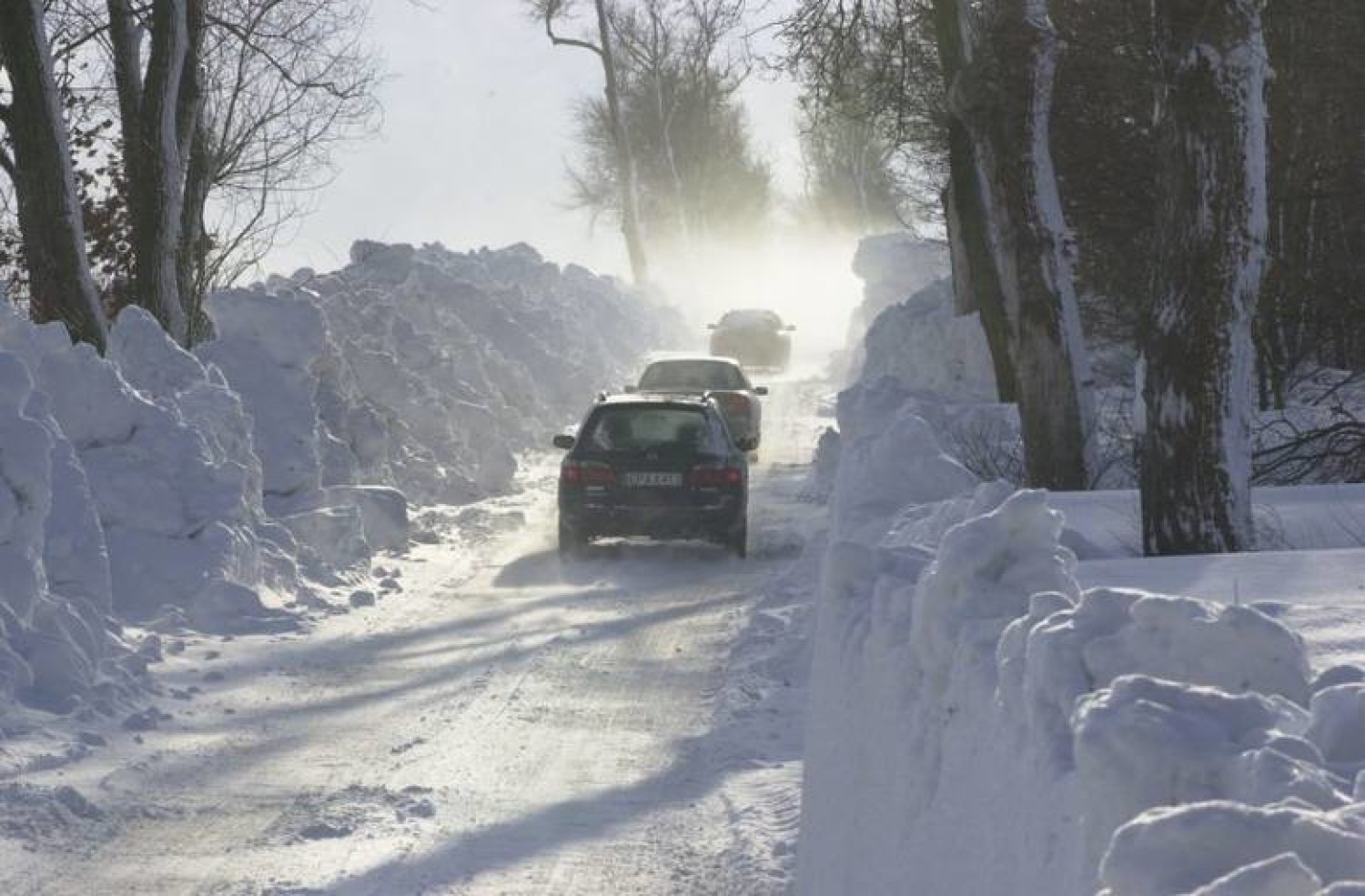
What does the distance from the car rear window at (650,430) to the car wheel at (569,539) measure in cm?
73

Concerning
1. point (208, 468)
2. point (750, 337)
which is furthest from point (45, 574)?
point (750, 337)

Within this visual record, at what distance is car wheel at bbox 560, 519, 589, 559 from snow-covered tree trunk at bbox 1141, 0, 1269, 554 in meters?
7.50

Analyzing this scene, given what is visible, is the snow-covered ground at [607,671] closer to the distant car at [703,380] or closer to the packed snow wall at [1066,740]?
the packed snow wall at [1066,740]

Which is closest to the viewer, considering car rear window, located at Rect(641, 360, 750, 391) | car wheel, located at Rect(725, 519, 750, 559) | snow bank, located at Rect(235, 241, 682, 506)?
car wheel, located at Rect(725, 519, 750, 559)

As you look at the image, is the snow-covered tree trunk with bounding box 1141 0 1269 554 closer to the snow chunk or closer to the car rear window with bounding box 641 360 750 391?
the snow chunk

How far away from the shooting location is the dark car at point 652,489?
16.6 m

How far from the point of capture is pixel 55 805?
301 inches

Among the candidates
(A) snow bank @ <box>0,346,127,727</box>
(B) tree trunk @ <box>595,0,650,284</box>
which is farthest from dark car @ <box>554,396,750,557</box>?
(B) tree trunk @ <box>595,0,650,284</box>

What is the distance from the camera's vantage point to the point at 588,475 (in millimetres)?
16812

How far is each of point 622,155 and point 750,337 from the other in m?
12.8

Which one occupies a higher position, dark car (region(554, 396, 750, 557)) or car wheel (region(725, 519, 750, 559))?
dark car (region(554, 396, 750, 557))

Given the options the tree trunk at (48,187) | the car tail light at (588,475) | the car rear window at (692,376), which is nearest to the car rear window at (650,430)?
the car tail light at (588,475)

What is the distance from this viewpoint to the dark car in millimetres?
16625

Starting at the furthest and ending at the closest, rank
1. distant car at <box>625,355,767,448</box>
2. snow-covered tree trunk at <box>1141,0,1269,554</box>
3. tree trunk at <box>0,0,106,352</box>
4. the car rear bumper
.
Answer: distant car at <box>625,355,767,448</box>, the car rear bumper, tree trunk at <box>0,0,106,352</box>, snow-covered tree trunk at <box>1141,0,1269,554</box>
